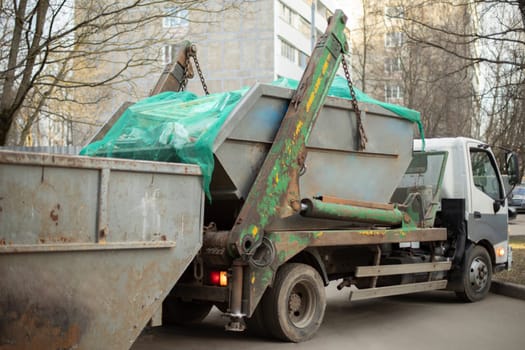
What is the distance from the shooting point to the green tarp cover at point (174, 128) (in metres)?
6.29

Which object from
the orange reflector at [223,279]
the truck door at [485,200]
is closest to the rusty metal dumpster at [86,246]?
the orange reflector at [223,279]

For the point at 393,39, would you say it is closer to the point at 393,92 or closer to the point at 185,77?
the point at 393,92

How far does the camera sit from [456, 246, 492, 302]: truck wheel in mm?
9453

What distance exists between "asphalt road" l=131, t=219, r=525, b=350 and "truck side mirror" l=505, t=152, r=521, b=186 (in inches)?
71.7

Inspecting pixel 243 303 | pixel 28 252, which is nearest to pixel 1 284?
pixel 28 252

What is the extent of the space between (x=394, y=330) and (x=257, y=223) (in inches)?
97.8

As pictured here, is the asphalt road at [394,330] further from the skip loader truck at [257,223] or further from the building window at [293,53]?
the building window at [293,53]

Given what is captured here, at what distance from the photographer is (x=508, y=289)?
10328 millimetres

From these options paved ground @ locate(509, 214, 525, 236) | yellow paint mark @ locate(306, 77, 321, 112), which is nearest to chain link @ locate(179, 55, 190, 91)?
yellow paint mark @ locate(306, 77, 321, 112)

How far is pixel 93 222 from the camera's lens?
5.13 m

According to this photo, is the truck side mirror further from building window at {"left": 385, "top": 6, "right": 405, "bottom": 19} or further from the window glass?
building window at {"left": 385, "top": 6, "right": 405, "bottom": 19}

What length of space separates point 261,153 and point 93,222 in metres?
2.22

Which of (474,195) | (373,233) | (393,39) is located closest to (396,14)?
(474,195)

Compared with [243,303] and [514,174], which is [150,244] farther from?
[514,174]
